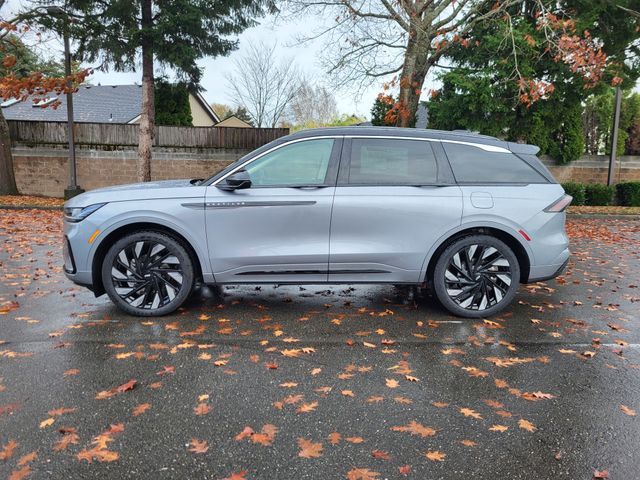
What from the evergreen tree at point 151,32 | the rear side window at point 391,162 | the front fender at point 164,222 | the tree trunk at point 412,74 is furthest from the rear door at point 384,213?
the evergreen tree at point 151,32

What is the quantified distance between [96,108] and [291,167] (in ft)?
101

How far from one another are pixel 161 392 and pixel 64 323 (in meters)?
1.99

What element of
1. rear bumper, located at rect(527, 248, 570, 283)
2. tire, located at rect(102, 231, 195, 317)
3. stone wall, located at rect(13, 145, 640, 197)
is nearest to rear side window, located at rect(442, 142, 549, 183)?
rear bumper, located at rect(527, 248, 570, 283)

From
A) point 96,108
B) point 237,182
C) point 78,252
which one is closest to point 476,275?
point 237,182

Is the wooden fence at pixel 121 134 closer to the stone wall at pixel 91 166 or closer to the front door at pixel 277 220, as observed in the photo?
the stone wall at pixel 91 166

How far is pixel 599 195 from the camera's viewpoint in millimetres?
18094

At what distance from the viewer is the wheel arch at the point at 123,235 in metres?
4.70

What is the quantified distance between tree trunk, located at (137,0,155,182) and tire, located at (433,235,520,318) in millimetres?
14007

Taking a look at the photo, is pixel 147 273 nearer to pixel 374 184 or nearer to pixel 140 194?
pixel 140 194

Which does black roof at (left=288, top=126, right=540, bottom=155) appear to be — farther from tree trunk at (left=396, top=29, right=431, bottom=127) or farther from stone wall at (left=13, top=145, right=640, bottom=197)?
stone wall at (left=13, top=145, right=640, bottom=197)

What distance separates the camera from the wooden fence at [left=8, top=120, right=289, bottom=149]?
18.7 metres

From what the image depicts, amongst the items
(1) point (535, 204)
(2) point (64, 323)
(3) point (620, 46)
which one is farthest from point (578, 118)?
(2) point (64, 323)

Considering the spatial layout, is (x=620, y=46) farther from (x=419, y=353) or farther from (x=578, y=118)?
(x=419, y=353)

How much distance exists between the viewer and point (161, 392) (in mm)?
3311
